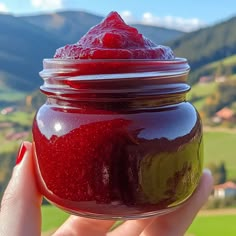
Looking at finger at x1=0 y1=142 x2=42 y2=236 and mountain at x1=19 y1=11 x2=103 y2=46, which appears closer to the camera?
finger at x1=0 y1=142 x2=42 y2=236

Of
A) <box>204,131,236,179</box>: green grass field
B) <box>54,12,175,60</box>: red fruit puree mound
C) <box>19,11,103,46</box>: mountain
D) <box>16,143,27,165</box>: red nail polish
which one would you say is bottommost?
<box>204,131,236,179</box>: green grass field

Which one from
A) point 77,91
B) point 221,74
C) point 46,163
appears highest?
point 77,91

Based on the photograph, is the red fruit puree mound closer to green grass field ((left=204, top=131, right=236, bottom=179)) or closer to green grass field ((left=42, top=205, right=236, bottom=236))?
green grass field ((left=42, top=205, right=236, bottom=236))

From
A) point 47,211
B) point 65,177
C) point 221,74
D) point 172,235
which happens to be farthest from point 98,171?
point 221,74

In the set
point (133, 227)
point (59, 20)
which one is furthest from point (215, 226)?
point (59, 20)

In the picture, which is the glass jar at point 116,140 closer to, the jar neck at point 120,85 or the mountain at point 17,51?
the jar neck at point 120,85

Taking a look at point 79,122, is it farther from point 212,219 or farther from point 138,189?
point 212,219

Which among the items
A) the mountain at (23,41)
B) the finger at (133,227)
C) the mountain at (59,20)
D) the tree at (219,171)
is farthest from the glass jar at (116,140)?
the mountain at (23,41)

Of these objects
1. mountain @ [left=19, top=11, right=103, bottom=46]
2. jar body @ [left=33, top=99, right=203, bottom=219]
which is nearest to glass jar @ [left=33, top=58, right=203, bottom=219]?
jar body @ [left=33, top=99, right=203, bottom=219]
